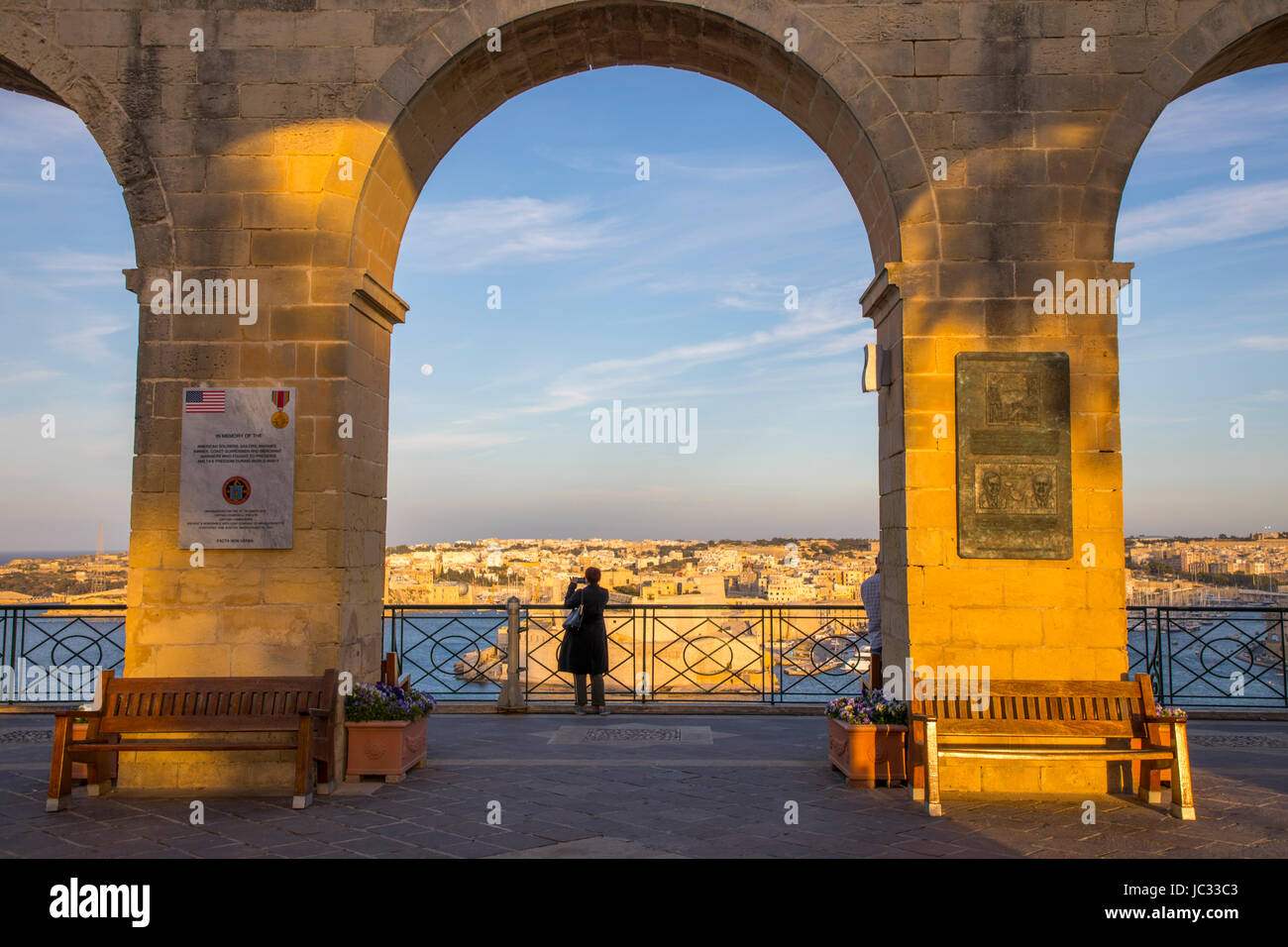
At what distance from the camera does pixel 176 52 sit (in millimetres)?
6250

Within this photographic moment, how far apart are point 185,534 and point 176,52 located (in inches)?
130

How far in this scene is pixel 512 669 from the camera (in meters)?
9.34

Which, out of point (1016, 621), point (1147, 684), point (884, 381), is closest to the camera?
point (1147, 684)

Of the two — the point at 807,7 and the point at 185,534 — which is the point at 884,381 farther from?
the point at 185,534

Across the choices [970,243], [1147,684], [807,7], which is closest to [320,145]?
[807,7]

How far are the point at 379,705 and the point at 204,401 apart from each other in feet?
7.77

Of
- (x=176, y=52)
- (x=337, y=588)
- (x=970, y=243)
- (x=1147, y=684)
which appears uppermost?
(x=176, y=52)

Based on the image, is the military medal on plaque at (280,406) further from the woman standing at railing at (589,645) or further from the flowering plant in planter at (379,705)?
the woman standing at railing at (589,645)

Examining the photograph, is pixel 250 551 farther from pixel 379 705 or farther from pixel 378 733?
pixel 378 733

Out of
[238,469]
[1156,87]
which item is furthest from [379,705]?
[1156,87]

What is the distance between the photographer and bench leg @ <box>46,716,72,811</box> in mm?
5309

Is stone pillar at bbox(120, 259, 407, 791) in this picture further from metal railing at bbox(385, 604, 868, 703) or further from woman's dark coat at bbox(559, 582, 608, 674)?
metal railing at bbox(385, 604, 868, 703)

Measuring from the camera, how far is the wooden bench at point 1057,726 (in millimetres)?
5398

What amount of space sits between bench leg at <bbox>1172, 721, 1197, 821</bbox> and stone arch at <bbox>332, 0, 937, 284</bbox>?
3.33m
